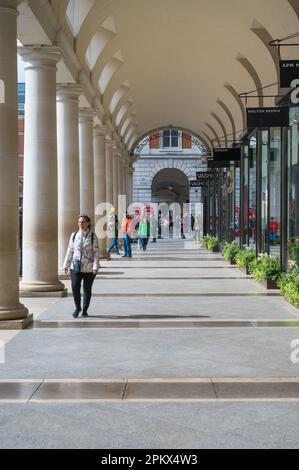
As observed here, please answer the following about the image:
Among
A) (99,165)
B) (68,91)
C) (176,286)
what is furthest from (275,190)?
(99,165)

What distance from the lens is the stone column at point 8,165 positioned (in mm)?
11023

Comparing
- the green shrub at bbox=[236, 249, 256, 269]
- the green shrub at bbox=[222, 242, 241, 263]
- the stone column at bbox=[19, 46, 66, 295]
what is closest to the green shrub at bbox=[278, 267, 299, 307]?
the stone column at bbox=[19, 46, 66, 295]

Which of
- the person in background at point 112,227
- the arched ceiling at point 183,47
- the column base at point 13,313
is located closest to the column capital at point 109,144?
the arched ceiling at point 183,47

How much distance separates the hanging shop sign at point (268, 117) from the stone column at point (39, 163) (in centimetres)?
436

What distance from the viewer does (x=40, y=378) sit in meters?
7.75

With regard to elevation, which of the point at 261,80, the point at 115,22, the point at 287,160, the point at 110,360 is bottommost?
the point at 110,360

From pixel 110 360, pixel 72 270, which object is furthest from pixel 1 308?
pixel 110 360

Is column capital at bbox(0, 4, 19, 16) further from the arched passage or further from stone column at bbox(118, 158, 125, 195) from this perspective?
the arched passage

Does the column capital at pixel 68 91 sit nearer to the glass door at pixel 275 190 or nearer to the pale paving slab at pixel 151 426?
the glass door at pixel 275 190

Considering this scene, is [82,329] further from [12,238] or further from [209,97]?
[209,97]

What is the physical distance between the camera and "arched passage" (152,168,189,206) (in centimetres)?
7275

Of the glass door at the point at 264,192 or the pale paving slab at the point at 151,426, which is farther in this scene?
the glass door at the point at 264,192

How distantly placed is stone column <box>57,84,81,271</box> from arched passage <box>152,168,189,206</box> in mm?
51055

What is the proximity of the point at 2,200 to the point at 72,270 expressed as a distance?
81.7 inches
